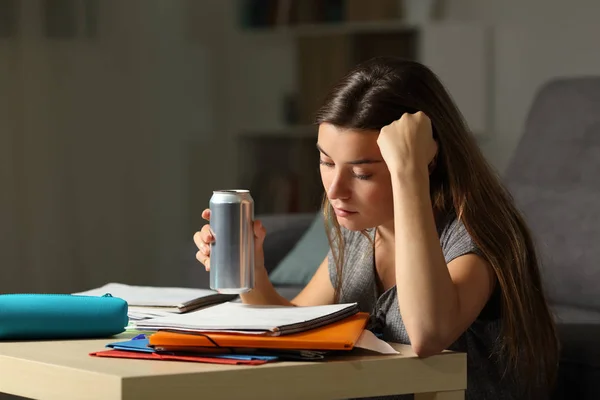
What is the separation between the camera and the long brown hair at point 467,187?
57.6 inches

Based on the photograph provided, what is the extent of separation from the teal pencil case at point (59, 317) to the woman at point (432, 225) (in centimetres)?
19

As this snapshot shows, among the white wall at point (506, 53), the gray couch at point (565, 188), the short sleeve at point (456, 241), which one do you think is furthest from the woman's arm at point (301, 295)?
the white wall at point (506, 53)

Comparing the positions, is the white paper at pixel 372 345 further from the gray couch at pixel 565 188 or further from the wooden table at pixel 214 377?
the gray couch at pixel 565 188

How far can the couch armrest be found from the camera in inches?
99.4

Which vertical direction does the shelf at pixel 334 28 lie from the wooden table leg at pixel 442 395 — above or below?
above

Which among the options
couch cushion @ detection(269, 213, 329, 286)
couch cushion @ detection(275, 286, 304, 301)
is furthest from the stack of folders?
couch cushion @ detection(269, 213, 329, 286)

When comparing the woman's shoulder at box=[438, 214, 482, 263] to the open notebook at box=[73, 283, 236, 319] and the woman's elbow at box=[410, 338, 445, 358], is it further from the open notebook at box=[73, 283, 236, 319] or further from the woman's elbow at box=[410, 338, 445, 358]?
the open notebook at box=[73, 283, 236, 319]

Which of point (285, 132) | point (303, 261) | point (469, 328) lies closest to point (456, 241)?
point (469, 328)

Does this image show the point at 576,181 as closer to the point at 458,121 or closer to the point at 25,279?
the point at 458,121

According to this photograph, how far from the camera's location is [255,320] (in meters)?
1.23

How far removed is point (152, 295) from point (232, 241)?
34 cm

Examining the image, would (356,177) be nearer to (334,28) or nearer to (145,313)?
(145,313)

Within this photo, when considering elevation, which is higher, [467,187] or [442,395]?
[467,187]

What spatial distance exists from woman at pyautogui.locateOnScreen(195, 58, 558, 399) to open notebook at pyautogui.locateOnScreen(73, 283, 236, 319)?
8 centimetres
